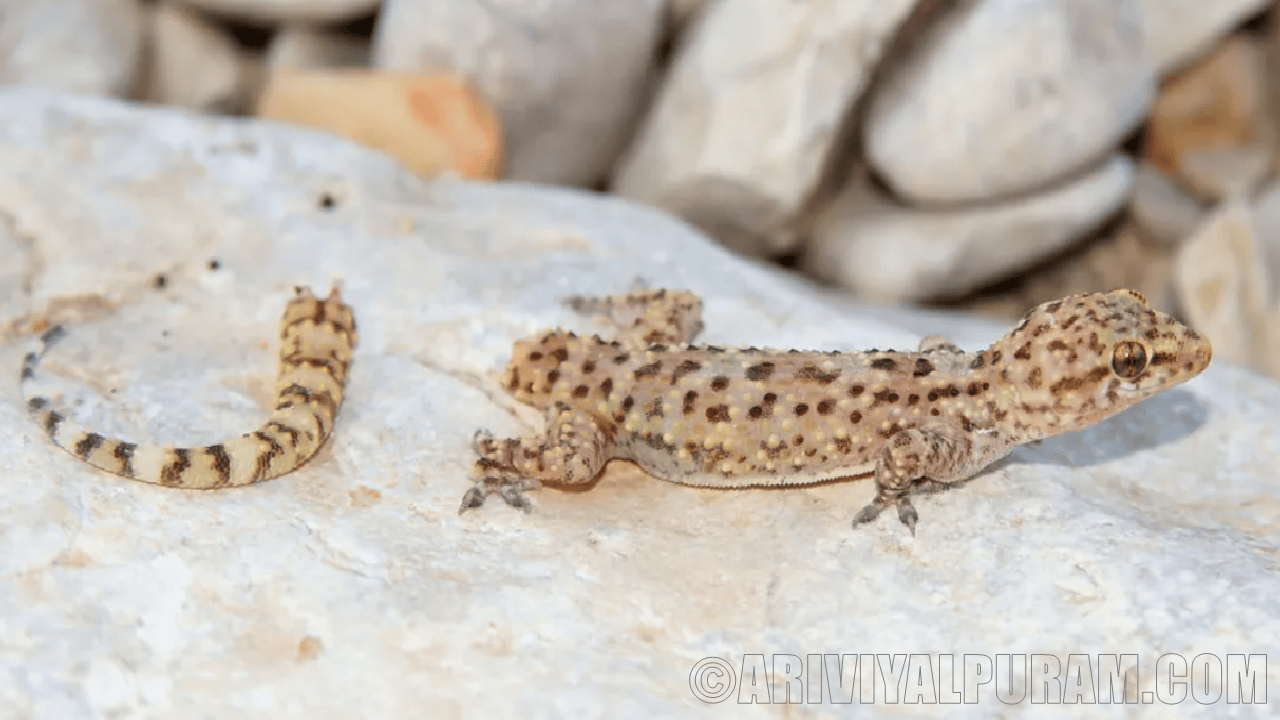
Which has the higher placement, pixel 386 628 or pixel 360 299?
pixel 360 299

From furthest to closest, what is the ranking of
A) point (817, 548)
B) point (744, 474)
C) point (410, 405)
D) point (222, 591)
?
point (410, 405) → point (744, 474) → point (817, 548) → point (222, 591)

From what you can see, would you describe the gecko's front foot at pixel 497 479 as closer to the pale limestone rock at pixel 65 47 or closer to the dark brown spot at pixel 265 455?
the dark brown spot at pixel 265 455

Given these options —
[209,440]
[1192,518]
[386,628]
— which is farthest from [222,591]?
[1192,518]

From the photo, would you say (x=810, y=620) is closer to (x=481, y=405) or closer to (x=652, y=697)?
(x=652, y=697)

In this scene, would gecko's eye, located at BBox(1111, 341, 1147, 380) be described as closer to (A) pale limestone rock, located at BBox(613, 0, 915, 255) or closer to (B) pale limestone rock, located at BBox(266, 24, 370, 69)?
(A) pale limestone rock, located at BBox(613, 0, 915, 255)

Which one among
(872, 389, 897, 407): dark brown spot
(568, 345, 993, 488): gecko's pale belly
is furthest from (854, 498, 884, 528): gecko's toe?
(872, 389, 897, 407): dark brown spot

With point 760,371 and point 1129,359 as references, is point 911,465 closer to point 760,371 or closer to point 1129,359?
point 760,371

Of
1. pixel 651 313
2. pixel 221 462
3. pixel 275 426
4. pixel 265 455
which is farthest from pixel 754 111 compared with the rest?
pixel 221 462
